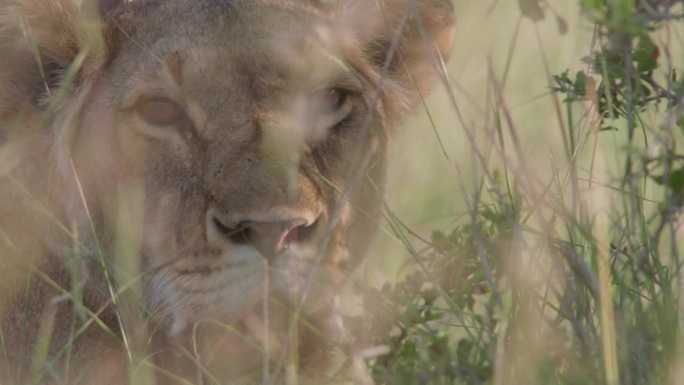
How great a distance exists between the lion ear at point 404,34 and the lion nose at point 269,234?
94 centimetres

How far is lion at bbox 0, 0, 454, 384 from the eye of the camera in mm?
3229

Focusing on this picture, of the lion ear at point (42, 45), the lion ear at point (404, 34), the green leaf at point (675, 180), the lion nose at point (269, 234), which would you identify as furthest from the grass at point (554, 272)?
the lion ear at point (404, 34)

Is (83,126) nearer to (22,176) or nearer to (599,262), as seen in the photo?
(22,176)

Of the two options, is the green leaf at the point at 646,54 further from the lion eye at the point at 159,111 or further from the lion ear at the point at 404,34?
the lion eye at the point at 159,111

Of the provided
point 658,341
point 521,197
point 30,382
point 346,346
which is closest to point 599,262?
point 658,341

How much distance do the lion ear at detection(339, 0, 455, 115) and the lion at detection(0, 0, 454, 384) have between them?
3.2 inches

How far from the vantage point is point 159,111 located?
→ 11.6 ft

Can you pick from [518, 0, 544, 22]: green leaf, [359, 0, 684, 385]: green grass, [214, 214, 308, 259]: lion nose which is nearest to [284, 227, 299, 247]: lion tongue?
[214, 214, 308, 259]: lion nose

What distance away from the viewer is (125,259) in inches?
134

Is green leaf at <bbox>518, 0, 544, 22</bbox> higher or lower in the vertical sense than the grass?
higher

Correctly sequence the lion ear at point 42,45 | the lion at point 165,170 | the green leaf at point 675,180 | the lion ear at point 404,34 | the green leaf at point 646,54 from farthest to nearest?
the lion ear at point 404,34 < the lion ear at point 42,45 < the lion at point 165,170 < the green leaf at point 646,54 < the green leaf at point 675,180

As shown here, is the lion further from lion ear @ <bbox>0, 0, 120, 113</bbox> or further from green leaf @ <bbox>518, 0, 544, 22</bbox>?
green leaf @ <bbox>518, 0, 544, 22</bbox>

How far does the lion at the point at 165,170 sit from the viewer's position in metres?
3.23

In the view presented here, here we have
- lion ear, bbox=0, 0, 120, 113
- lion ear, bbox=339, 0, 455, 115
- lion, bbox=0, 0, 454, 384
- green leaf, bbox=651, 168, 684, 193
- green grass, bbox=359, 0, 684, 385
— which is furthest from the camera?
lion ear, bbox=339, 0, 455, 115
